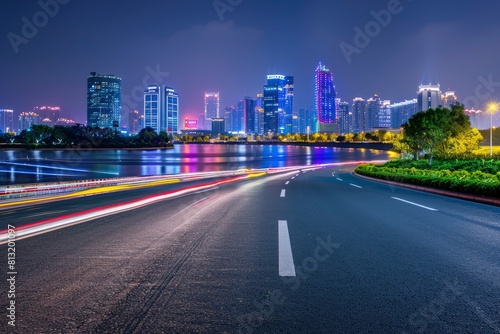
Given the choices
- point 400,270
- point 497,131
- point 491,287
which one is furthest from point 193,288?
point 497,131

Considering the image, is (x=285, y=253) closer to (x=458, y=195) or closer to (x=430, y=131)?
(x=458, y=195)

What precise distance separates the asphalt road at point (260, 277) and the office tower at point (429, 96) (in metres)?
186

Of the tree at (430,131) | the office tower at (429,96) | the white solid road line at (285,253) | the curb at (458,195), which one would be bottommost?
the curb at (458,195)

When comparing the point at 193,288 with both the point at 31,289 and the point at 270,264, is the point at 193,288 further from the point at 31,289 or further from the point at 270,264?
the point at 31,289

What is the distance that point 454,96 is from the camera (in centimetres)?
18012

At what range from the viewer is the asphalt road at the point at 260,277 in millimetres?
3873

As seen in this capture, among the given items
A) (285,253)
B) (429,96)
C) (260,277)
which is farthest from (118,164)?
(429,96)

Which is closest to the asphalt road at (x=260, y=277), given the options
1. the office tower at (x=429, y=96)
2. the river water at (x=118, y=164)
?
the river water at (x=118, y=164)

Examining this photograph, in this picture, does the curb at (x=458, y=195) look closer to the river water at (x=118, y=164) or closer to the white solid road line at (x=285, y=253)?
the white solid road line at (x=285, y=253)

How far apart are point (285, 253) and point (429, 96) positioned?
199 m

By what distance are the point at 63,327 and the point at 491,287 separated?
4905mm

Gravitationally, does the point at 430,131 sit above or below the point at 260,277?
above

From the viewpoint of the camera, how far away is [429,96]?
601 feet

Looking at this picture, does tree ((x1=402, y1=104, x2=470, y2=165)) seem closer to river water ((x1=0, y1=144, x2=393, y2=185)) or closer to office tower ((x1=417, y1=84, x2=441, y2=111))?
river water ((x1=0, y1=144, x2=393, y2=185))
